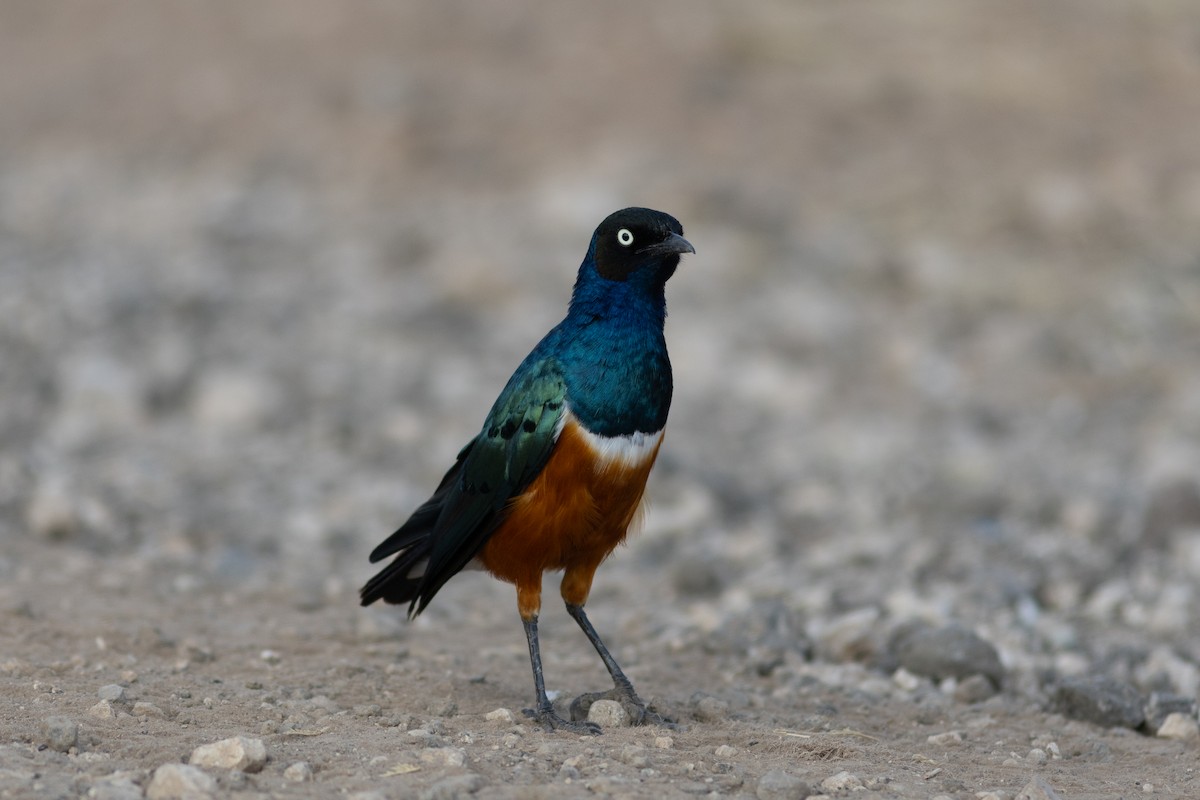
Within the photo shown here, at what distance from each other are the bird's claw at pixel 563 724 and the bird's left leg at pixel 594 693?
0.48 ft

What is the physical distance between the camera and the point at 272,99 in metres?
14.7

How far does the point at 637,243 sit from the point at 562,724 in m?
1.85

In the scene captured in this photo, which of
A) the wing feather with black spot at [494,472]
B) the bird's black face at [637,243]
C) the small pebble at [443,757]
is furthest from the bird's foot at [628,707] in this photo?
the bird's black face at [637,243]

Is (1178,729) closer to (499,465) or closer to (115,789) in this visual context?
(499,465)

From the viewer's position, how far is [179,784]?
4.36 meters

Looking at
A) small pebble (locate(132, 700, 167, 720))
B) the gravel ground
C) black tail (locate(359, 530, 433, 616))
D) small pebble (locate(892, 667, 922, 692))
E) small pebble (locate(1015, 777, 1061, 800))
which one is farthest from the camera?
small pebble (locate(892, 667, 922, 692))

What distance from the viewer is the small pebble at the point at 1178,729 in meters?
5.83

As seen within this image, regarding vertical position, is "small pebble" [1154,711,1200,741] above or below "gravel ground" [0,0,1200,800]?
below

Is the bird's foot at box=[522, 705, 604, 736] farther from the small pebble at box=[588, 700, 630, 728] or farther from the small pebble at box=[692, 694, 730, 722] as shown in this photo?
the small pebble at box=[692, 694, 730, 722]

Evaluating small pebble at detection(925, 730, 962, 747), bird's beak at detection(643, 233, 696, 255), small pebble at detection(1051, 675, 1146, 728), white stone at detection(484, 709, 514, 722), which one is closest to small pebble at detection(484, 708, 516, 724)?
white stone at detection(484, 709, 514, 722)

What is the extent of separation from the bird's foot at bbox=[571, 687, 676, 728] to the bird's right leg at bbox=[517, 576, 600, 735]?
0.10 meters

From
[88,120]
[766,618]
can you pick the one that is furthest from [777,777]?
[88,120]

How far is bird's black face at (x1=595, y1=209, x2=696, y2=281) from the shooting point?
Result: 5871 mm

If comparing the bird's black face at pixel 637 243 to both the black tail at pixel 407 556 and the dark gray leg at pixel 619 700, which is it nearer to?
the black tail at pixel 407 556
